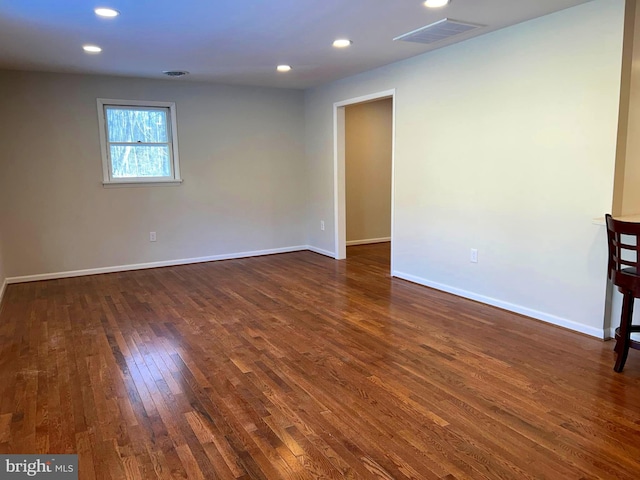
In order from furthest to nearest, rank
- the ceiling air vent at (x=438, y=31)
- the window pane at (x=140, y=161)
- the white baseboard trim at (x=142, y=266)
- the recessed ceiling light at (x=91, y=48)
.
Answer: the window pane at (x=140, y=161)
the white baseboard trim at (x=142, y=266)
the recessed ceiling light at (x=91, y=48)
the ceiling air vent at (x=438, y=31)

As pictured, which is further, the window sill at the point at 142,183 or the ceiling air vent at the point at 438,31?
the window sill at the point at 142,183

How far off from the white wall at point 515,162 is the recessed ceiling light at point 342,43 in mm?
900

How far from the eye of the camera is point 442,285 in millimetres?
4590

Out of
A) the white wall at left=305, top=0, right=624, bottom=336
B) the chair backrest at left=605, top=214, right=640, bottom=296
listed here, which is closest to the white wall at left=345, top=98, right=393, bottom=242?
the white wall at left=305, top=0, right=624, bottom=336

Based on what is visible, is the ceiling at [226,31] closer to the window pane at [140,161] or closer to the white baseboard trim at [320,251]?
the window pane at [140,161]

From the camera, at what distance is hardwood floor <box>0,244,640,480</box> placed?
6.52 ft

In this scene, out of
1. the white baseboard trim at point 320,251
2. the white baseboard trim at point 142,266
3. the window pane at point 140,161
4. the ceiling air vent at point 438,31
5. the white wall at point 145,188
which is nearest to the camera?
the ceiling air vent at point 438,31

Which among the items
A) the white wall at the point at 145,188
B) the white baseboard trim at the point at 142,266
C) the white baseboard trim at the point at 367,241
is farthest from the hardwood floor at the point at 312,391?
the white baseboard trim at the point at 367,241

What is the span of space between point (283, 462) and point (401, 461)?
0.51 meters

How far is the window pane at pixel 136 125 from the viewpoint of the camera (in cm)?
553

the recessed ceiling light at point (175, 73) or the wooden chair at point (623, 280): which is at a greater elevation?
the recessed ceiling light at point (175, 73)

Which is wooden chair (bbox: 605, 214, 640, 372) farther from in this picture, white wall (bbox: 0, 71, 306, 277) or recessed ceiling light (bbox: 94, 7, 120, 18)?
white wall (bbox: 0, 71, 306, 277)

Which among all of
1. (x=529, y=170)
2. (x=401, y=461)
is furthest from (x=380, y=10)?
(x=401, y=461)

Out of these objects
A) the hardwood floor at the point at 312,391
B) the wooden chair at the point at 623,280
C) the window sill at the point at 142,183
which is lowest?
the hardwood floor at the point at 312,391
